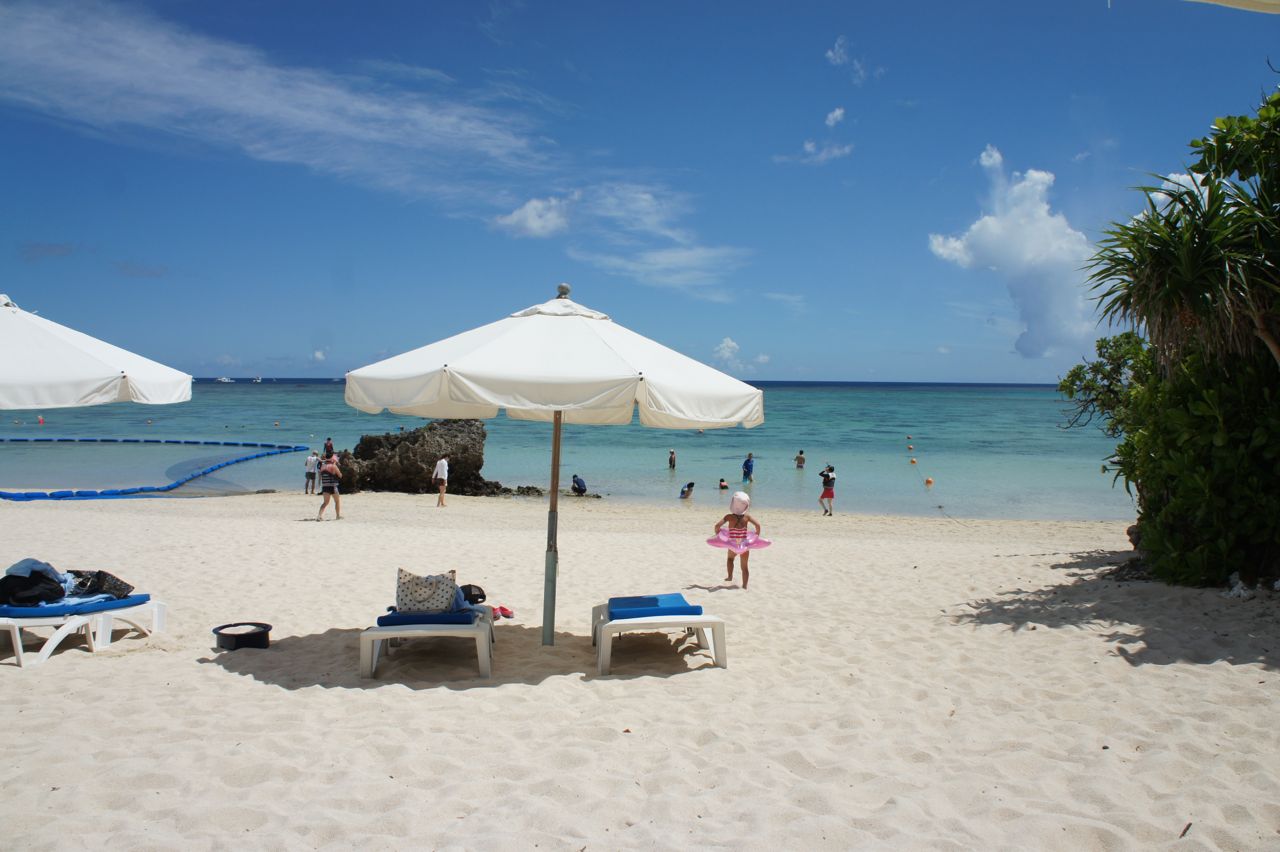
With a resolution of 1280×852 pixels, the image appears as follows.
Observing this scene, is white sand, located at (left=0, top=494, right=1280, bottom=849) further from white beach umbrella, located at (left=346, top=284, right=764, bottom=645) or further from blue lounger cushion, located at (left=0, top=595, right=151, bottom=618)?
white beach umbrella, located at (left=346, top=284, right=764, bottom=645)

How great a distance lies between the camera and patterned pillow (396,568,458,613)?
565 cm

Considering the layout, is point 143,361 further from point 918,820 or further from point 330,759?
point 918,820

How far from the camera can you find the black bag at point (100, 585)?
6.25 meters

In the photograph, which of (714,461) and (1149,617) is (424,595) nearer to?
(1149,617)

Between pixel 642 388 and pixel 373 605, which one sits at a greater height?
pixel 642 388

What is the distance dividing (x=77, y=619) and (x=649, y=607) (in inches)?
161

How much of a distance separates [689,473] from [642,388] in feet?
86.5

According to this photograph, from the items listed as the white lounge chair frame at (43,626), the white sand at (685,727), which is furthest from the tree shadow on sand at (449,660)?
the white lounge chair frame at (43,626)

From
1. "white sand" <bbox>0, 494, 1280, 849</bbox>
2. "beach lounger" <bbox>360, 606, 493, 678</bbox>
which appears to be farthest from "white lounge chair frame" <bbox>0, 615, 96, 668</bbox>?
"beach lounger" <bbox>360, 606, 493, 678</bbox>

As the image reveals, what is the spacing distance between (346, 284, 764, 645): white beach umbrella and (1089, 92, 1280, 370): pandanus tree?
13.2 ft

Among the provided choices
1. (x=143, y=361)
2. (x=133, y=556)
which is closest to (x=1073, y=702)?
(x=143, y=361)

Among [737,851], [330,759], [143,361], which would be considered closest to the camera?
[737,851]

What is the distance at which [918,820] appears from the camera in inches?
134

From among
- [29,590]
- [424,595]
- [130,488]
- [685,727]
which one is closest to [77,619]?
[29,590]
